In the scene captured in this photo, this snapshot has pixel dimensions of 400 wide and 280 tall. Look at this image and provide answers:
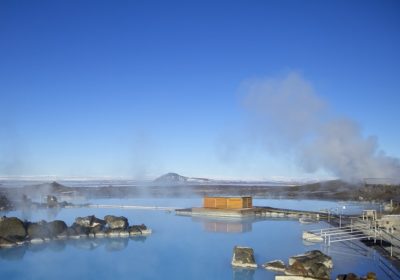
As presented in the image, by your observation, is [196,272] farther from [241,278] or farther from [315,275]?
[315,275]

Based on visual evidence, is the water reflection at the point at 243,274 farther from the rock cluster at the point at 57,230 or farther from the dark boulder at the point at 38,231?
the dark boulder at the point at 38,231

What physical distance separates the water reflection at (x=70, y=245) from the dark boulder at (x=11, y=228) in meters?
1.40

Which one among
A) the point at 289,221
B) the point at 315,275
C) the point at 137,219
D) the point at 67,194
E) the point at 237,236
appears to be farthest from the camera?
the point at 67,194

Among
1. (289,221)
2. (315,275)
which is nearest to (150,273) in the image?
(315,275)

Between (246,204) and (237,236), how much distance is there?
13.5 m

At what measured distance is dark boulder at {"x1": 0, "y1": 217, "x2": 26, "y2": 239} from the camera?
24.1 m

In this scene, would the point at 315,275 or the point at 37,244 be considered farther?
the point at 37,244

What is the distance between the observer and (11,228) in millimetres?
24453

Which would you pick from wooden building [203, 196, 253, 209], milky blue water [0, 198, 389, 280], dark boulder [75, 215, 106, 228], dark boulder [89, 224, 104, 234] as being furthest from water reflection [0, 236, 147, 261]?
wooden building [203, 196, 253, 209]

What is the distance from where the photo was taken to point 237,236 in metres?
25.5

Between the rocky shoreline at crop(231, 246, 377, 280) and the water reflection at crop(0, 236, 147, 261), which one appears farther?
the water reflection at crop(0, 236, 147, 261)

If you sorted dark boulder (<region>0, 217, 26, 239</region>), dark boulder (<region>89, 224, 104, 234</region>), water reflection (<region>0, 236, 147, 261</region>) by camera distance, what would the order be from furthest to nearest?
dark boulder (<region>89, 224, 104, 234</region>) < dark boulder (<region>0, 217, 26, 239</region>) < water reflection (<region>0, 236, 147, 261</region>)

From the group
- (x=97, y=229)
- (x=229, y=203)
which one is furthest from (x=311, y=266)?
(x=229, y=203)

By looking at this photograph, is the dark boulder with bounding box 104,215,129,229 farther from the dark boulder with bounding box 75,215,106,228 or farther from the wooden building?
the wooden building
